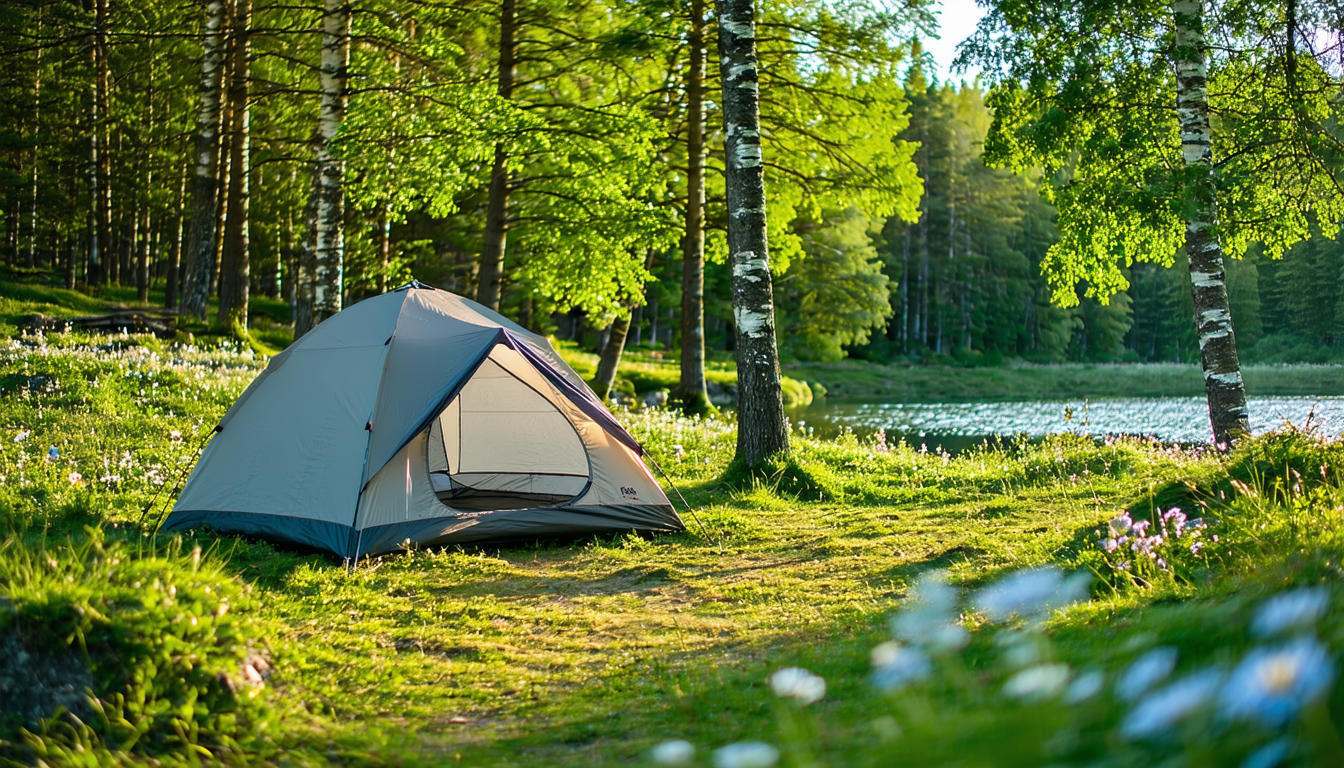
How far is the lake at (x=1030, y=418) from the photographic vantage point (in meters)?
19.1

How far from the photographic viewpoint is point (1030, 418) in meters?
24.1

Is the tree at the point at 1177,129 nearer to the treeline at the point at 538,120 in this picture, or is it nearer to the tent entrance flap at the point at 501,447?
the treeline at the point at 538,120

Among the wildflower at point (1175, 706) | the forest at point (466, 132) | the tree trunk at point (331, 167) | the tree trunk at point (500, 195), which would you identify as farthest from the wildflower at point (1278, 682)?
the tree trunk at point (500, 195)

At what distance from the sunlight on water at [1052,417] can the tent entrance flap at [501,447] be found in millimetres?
11895

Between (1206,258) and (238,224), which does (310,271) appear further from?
(1206,258)

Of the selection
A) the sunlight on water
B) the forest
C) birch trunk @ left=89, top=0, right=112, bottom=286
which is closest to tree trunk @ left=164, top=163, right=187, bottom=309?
the forest

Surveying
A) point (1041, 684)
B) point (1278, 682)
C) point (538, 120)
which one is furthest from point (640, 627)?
point (538, 120)

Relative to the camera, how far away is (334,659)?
4.09 metres

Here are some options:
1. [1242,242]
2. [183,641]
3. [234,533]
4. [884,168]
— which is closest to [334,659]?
[183,641]

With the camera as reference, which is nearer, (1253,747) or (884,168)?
(1253,747)

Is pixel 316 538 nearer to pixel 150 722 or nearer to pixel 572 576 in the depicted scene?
pixel 572 576

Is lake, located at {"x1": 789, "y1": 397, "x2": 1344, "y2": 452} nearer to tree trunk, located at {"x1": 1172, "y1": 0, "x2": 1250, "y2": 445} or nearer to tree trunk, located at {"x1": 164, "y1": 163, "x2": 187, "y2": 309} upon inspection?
tree trunk, located at {"x1": 1172, "y1": 0, "x2": 1250, "y2": 445}

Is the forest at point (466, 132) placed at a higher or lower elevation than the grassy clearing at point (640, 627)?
higher

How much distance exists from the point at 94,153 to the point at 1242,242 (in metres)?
25.8
